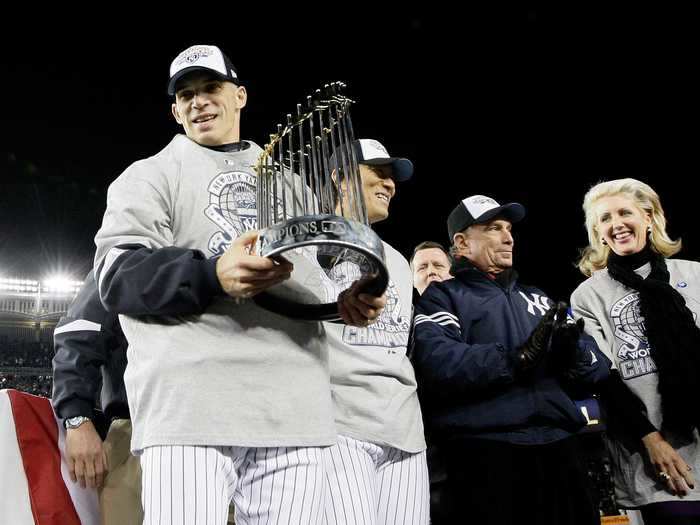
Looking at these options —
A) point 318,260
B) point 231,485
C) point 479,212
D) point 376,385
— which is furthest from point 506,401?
point 231,485

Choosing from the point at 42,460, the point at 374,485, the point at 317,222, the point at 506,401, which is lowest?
the point at 374,485

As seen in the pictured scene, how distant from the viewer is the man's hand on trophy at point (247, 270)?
1.12 metres

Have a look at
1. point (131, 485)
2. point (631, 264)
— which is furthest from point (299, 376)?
point (631, 264)

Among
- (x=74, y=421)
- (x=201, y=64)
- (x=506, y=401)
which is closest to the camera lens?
(x=201, y=64)

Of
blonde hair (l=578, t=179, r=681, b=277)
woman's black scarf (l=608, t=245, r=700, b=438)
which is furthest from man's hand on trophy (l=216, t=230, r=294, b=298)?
blonde hair (l=578, t=179, r=681, b=277)

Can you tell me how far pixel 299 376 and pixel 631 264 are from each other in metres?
1.87

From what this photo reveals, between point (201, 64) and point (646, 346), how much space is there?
195 cm

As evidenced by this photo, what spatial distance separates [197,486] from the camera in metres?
1.18

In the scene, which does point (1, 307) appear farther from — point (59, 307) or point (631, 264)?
point (631, 264)

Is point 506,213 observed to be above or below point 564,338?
above

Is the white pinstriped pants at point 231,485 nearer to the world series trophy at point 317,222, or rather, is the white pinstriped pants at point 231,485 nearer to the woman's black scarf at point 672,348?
the world series trophy at point 317,222

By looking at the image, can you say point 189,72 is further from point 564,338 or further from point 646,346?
point 646,346

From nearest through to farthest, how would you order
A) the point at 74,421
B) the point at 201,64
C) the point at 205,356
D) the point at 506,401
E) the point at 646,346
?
the point at 205,356
the point at 201,64
the point at 74,421
the point at 506,401
the point at 646,346

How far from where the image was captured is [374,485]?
6.10 feet
